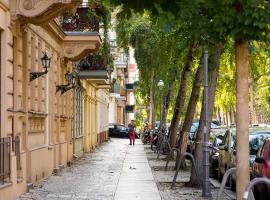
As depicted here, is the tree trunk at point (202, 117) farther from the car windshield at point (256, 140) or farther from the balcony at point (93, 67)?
the balcony at point (93, 67)

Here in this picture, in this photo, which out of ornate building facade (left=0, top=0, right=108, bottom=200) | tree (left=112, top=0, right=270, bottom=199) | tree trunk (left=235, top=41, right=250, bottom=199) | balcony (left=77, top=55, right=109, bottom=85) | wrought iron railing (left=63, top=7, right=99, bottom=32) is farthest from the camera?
balcony (left=77, top=55, right=109, bottom=85)

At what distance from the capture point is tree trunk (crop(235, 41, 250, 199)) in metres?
8.51

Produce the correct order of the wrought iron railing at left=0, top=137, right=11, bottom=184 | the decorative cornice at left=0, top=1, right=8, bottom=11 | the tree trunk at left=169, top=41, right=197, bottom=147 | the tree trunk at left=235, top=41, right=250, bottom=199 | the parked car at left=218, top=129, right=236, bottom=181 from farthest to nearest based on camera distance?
the tree trunk at left=169, top=41, right=197, bottom=147
the parked car at left=218, top=129, right=236, bottom=181
the decorative cornice at left=0, top=1, right=8, bottom=11
the wrought iron railing at left=0, top=137, right=11, bottom=184
the tree trunk at left=235, top=41, right=250, bottom=199

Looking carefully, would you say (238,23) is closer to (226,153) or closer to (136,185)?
(136,185)

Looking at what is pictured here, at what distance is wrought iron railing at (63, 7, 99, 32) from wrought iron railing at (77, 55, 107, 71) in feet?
22.0

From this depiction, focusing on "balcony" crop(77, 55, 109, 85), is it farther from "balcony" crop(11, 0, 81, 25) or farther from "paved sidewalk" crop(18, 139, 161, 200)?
"balcony" crop(11, 0, 81, 25)

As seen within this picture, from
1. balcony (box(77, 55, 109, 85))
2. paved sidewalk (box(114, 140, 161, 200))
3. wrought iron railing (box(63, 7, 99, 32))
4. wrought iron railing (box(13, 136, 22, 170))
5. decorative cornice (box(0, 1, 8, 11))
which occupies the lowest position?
paved sidewalk (box(114, 140, 161, 200))

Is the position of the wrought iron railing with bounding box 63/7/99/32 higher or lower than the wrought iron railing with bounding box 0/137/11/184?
higher

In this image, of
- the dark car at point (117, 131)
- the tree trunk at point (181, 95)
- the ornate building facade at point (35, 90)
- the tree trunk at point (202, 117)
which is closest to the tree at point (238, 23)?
the ornate building facade at point (35, 90)

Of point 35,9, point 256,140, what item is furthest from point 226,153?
Answer: point 35,9

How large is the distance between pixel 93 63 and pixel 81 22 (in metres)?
6.90

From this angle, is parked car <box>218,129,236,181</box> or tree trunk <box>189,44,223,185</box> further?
parked car <box>218,129,236,181</box>

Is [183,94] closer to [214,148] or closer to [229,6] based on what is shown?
[214,148]

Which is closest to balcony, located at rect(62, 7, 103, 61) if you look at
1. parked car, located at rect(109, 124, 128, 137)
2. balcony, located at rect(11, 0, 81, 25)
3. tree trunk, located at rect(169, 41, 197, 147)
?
tree trunk, located at rect(169, 41, 197, 147)
